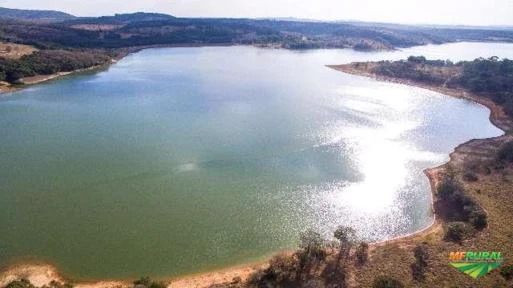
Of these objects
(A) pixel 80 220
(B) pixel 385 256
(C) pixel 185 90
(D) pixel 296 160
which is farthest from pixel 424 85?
(A) pixel 80 220

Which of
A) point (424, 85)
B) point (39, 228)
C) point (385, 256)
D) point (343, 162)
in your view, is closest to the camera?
point (385, 256)

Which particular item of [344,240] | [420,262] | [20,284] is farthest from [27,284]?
[420,262]

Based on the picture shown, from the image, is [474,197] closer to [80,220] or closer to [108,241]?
[108,241]

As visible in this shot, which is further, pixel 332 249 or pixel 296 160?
pixel 296 160

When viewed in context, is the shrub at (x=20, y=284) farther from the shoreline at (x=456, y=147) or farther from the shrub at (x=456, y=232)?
the shrub at (x=456, y=232)

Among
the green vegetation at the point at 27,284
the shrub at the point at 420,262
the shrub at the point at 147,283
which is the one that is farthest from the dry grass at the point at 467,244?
the green vegetation at the point at 27,284

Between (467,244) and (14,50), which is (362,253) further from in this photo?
(14,50)

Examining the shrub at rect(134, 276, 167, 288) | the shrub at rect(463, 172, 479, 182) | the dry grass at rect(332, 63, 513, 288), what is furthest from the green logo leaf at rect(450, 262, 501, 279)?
the shrub at rect(134, 276, 167, 288)
